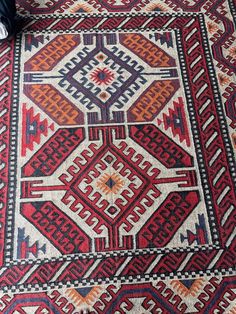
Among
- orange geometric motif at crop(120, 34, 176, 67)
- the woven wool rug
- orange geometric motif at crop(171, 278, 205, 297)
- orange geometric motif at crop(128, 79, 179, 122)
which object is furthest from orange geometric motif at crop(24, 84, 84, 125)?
orange geometric motif at crop(171, 278, 205, 297)

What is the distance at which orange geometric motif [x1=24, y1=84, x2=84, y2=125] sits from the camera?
64.7 inches

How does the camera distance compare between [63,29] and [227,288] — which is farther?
[63,29]

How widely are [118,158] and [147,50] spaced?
466 mm

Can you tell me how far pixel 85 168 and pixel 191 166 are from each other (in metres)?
0.33

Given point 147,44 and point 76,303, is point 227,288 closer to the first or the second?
point 76,303

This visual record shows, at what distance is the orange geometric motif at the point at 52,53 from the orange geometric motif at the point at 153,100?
0.33 m

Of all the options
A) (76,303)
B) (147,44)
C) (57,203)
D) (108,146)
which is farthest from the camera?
(147,44)

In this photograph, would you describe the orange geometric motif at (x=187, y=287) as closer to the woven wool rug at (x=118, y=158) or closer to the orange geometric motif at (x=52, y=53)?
the woven wool rug at (x=118, y=158)

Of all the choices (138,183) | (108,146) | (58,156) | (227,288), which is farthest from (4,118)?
(227,288)

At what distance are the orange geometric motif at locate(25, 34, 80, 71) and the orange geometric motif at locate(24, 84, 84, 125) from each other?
82 millimetres

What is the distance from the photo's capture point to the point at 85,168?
1555mm

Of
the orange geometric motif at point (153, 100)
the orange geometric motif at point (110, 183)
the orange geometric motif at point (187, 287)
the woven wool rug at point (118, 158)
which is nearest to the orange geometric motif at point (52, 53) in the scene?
the woven wool rug at point (118, 158)

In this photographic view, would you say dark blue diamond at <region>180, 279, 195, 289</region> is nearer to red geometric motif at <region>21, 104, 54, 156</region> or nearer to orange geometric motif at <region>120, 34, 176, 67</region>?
red geometric motif at <region>21, 104, 54, 156</region>

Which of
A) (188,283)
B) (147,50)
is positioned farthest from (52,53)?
(188,283)
